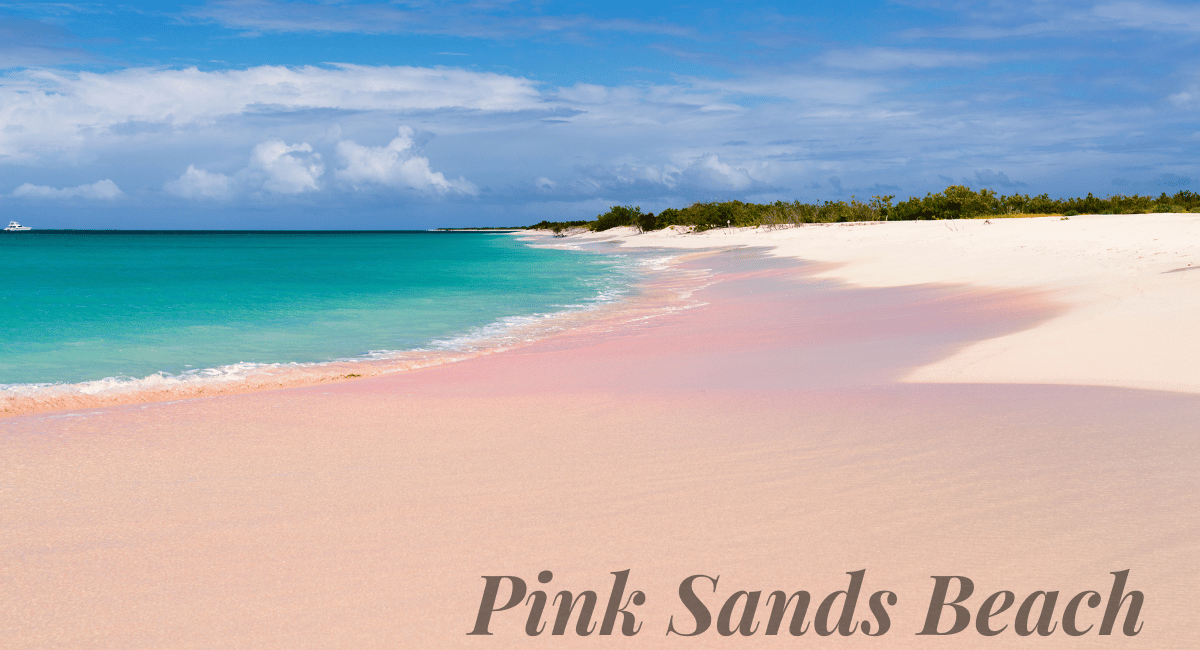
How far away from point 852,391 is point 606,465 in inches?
119

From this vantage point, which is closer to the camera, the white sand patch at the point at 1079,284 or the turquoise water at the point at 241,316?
the white sand patch at the point at 1079,284

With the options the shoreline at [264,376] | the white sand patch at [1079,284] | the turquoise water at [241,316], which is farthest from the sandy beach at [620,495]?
the turquoise water at [241,316]

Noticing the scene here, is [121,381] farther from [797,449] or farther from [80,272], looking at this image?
[80,272]

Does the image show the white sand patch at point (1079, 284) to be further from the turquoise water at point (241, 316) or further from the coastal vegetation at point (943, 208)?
the coastal vegetation at point (943, 208)

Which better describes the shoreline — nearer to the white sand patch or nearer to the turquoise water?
the turquoise water

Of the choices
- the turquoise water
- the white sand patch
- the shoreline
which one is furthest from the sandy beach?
the turquoise water

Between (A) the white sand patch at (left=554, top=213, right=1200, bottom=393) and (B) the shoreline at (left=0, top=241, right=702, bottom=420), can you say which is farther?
(B) the shoreline at (left=0, top=241, right=702, bottom=420)

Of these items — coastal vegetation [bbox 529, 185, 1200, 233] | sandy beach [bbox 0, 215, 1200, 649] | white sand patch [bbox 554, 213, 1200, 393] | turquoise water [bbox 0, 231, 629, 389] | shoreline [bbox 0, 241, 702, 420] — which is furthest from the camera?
coastal vegetation [bbox 529, 185, 1200, 233]

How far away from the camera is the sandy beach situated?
3.04 meters

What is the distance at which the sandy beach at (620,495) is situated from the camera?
304 centimetres

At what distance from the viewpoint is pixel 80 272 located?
140ft

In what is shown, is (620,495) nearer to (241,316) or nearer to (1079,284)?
(1079,284)

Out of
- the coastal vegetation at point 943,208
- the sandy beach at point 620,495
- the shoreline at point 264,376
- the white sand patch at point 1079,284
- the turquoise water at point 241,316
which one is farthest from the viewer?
the coastal vegetation at point 943,208

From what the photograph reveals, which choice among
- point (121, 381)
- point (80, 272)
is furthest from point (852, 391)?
point (80, 272)
